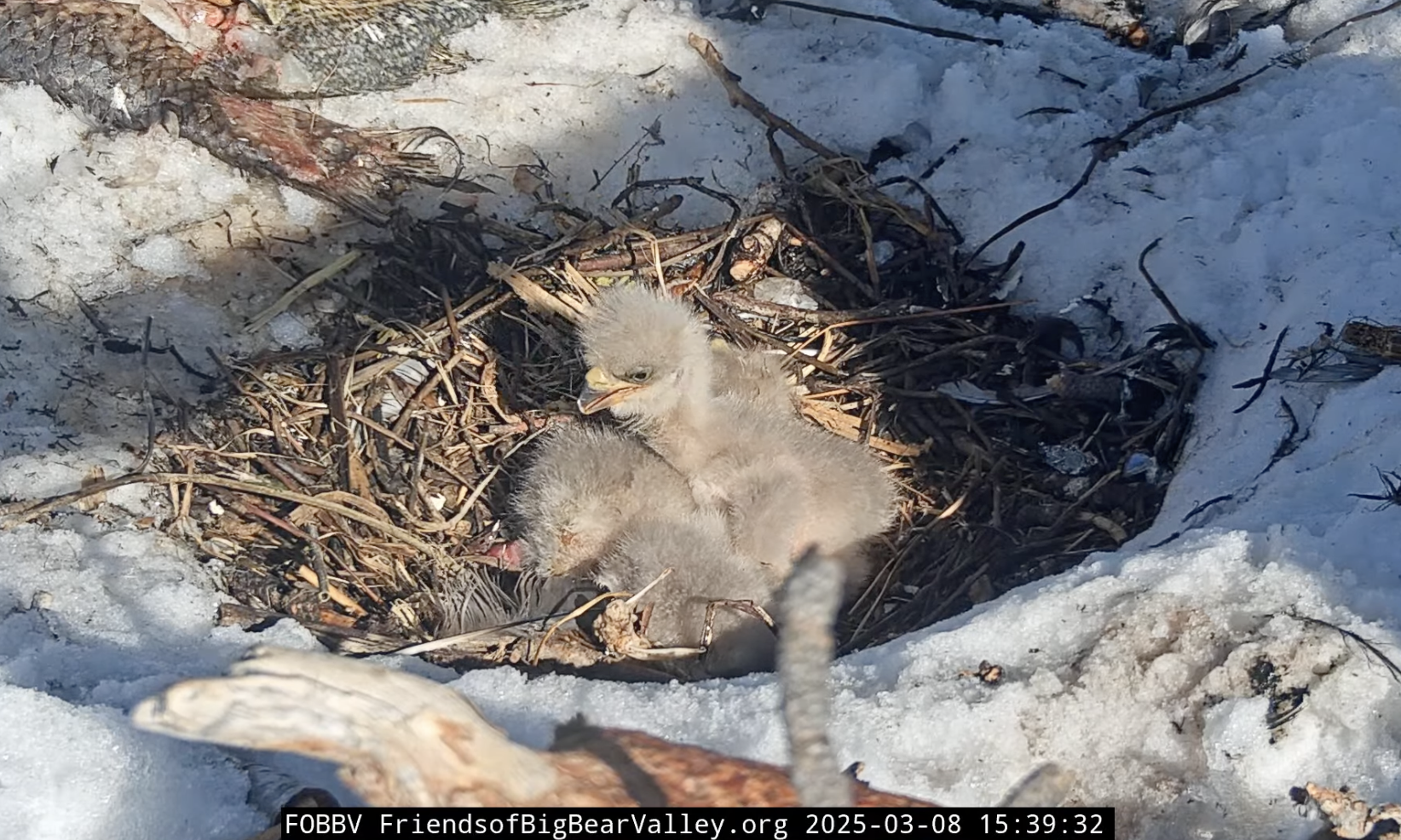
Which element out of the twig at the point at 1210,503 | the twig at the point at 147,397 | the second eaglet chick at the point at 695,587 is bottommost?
the second eaglet chick at the point at 695,587

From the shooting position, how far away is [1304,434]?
98.5 inches

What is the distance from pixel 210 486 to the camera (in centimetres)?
295

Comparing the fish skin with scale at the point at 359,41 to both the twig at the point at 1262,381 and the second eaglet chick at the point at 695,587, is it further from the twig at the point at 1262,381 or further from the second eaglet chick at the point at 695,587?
the twig at the point at 1262,381

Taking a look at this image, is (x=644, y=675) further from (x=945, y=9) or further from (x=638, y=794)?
(x=945, y=9)

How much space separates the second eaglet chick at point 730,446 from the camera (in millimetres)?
2902

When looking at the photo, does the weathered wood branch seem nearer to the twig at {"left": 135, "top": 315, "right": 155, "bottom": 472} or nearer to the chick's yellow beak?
the chick's yellow beak

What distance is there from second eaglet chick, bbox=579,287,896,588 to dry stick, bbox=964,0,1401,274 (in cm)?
71

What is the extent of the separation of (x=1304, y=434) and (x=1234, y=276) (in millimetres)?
650

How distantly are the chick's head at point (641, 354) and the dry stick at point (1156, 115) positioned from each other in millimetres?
821

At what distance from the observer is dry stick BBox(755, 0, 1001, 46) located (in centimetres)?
385

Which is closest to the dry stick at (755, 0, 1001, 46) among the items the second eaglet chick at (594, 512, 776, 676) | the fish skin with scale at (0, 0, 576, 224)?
the fish skin with scale at (0, 0, 576, 224)

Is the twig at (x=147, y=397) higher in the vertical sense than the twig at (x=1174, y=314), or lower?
lower

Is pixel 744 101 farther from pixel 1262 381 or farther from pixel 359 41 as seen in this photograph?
pixel 1262 381

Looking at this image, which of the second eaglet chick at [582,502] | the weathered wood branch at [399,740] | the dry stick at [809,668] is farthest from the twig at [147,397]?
the dry stick at [809,668]
